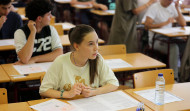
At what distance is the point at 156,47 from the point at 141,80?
97.5 inches

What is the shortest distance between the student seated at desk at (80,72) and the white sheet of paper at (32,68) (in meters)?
0.58

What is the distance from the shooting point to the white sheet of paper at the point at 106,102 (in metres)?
2.20

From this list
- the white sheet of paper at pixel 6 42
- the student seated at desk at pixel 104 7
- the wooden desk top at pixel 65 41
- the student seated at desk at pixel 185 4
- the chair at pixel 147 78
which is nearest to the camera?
the chair at pixel 147 78

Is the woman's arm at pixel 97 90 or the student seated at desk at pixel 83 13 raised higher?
the student seated at desk at pixel 83 13

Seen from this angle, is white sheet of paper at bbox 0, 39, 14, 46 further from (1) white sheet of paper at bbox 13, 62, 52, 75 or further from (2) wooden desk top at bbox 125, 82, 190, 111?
(2) wooden desk top at bbox 125, 82, 190, 111

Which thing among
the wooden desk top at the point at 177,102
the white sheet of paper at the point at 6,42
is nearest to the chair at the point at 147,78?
the wooden desk top at the point at 177,102

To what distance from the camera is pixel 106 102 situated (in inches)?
90.2

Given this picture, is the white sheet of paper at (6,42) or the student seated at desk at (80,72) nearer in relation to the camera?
the student seated at desk at (80,72)

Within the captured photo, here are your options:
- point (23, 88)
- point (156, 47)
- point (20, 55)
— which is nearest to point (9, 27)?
point (20, 55)

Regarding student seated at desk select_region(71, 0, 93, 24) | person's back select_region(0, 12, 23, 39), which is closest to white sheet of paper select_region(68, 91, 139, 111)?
person's back select_region(0, 12, 23, 39)

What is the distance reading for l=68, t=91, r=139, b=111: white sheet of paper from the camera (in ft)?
7.22

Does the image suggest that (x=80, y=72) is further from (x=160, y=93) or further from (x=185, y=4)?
(x=185, y=4)

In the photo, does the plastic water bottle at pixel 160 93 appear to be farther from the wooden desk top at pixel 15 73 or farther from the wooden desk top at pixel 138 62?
the wooden desk top at pixel 15 73

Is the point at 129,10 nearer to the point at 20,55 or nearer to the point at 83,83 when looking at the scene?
the point at 20,55
